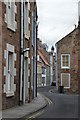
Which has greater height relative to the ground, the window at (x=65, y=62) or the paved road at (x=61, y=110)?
the window at (x=65, y=62)

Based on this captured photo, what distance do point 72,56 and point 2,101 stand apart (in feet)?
111

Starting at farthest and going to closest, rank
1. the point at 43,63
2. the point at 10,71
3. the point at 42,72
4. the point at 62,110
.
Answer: the point at 42,72 → the point at 43,63 → the point at 62,110 → the point at 10,71

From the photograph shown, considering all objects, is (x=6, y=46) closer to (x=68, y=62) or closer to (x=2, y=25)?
(x=2, y=25)

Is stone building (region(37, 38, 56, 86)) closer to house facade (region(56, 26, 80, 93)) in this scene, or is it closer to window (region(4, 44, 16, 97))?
house facade (region(56, 26, 80, 93))

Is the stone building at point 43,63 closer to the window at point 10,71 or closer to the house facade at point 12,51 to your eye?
the house facade at point 12,51

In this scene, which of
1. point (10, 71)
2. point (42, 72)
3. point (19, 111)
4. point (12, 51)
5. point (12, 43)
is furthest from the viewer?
point (42, 72)

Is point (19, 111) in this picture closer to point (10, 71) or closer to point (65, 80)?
point (10, 71)

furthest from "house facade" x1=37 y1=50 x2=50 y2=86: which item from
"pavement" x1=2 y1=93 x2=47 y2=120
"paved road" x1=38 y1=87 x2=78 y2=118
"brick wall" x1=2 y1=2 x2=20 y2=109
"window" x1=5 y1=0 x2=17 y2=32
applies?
"window" x1=5 y1=0 x2=17 y2=32

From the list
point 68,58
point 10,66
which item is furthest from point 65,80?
point 10,66

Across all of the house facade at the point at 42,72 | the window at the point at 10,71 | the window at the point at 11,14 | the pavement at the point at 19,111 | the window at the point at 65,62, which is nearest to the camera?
the pavement at the point at 19,111

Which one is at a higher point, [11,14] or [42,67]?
[11,14]

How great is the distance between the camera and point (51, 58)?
10844 centimetres

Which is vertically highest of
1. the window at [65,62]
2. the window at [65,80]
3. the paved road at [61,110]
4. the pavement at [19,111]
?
the window at [65,62]


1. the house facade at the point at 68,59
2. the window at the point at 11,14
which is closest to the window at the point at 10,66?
the window at the point at 11,14
